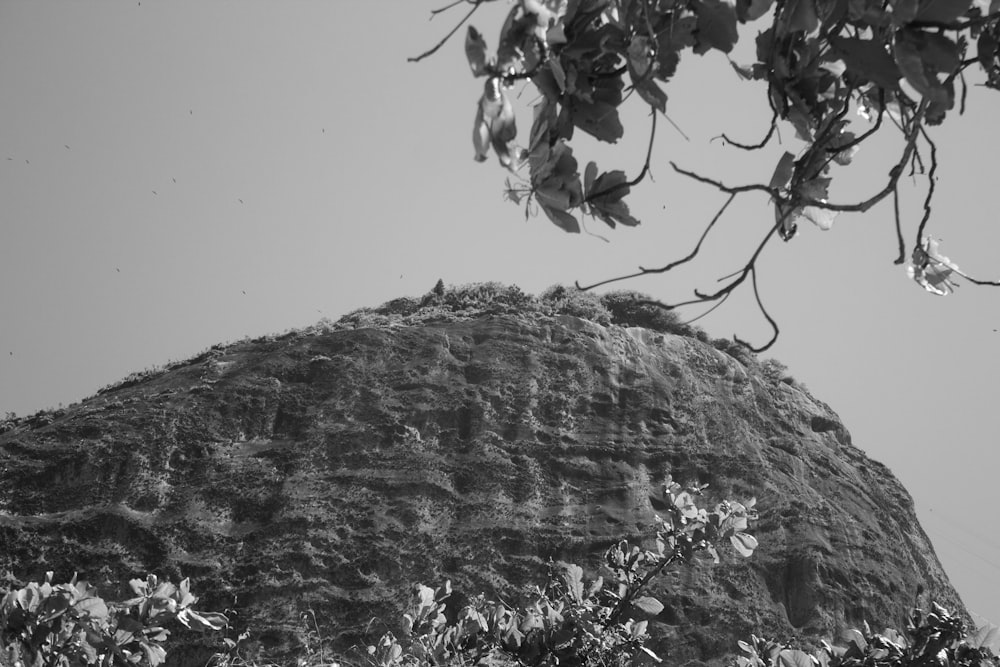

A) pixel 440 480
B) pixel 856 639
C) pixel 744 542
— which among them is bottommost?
pixel 856 639

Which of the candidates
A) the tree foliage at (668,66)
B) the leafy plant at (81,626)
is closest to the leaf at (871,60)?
the tree foliage at (668,66)

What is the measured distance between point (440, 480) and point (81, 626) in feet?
41.8

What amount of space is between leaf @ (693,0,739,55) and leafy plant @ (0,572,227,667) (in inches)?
86.5

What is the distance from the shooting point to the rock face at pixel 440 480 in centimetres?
1347

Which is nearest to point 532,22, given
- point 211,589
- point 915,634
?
point 915,634

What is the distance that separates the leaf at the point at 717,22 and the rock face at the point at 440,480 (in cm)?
1153

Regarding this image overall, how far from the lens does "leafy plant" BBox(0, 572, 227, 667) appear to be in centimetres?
234

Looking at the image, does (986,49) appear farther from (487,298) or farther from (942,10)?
(487,298)

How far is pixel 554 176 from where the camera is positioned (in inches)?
38.2

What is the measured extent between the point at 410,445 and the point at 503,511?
209 cm

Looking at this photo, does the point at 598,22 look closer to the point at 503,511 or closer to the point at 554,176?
the point at 554,176

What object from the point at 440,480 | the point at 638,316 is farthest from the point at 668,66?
the point at 638,316

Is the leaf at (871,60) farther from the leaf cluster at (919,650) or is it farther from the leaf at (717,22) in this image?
the leaf cluster at (919,650)

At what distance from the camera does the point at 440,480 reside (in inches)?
594
